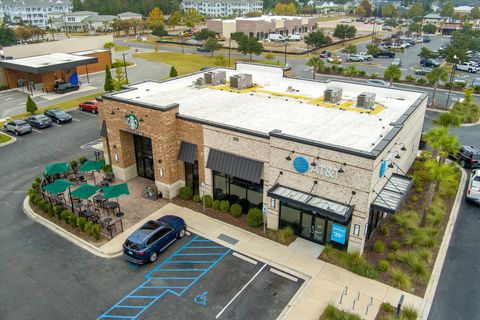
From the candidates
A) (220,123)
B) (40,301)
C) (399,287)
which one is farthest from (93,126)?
(399,287)

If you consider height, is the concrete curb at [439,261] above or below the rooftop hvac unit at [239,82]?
below

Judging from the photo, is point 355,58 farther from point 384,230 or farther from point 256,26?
point 384,230

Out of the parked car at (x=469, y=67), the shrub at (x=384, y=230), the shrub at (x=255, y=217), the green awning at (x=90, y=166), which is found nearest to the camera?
the shrub at (x=384, y=230)

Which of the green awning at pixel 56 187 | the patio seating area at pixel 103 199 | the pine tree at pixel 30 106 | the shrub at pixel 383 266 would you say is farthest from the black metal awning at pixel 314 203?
the pine tree at pixel 30 106

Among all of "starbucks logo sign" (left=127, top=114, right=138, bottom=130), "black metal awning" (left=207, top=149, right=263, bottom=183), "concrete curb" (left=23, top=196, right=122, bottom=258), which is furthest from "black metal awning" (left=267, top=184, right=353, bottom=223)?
"starbucks logo sign" (left=127, top=114, right=138, bottom=130)

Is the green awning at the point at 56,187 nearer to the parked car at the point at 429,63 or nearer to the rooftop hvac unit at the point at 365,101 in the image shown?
the rooftop hvac unit at the point at 365,101

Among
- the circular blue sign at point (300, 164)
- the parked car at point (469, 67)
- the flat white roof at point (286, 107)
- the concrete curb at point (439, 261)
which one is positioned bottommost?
the concrete curb at point (439, 261)

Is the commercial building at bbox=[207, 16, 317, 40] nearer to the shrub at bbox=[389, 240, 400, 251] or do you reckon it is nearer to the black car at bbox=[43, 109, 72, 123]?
the black car at bbox=[43, 109, 72, 123]
